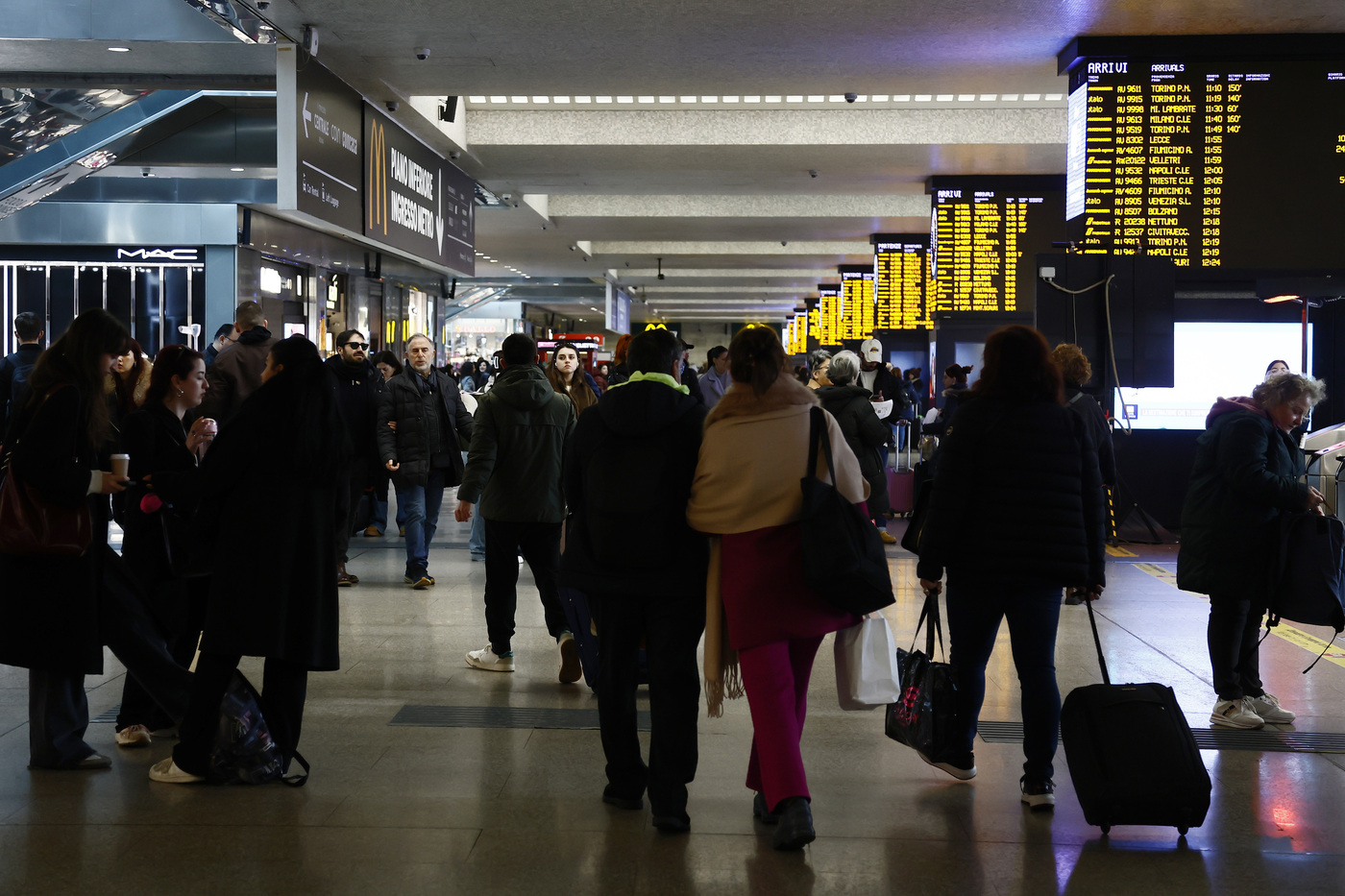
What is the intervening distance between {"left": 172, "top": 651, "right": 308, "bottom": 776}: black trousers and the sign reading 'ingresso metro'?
4315 millimetres

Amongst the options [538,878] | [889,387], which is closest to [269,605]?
[538,878]

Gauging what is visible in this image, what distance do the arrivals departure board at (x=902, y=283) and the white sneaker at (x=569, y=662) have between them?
1357 cm

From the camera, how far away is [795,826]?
3.66 metres

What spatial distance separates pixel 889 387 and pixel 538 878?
10.9 meters

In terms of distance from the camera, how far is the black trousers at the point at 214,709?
163 inches

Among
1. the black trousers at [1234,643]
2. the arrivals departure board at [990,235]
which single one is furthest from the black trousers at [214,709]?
the arrivals departure board at [990,235]

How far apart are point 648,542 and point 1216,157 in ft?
22.5

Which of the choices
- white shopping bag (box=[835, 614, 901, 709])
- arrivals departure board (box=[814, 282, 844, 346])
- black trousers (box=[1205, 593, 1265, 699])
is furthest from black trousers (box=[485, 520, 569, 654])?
arrivals departure board (box=[814, 282, 844, 346])

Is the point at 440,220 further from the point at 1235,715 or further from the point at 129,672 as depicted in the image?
the point at 1235,715

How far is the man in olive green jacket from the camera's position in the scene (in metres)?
5.86

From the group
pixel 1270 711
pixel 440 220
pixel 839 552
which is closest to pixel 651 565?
pixel 839 552

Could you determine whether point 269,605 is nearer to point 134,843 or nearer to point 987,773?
point 134,843

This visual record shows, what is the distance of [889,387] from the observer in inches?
542

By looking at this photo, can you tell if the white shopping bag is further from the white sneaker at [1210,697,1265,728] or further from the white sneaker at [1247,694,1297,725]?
the white sneaker at [1247,694,1297,725]
